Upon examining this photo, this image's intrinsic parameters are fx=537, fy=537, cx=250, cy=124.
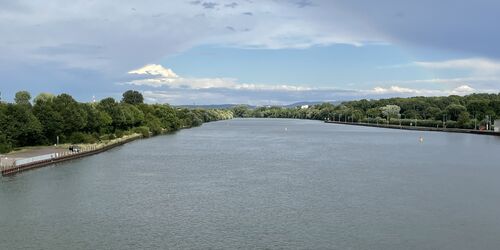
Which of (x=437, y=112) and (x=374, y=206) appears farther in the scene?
(x=437, y=112)

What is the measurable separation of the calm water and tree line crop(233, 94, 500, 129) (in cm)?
7509

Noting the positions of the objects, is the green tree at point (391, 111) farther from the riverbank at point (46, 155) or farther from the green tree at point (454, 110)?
the riverbank at point (46, 155)

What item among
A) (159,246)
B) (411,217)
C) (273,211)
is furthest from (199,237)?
(411,217)

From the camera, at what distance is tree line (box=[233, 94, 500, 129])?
115250 mm

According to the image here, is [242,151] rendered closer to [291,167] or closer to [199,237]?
[291,167]

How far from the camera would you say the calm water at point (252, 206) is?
20.4 meters

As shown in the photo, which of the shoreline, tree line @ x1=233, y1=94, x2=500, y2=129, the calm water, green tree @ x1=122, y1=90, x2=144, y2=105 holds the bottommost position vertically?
the calm water

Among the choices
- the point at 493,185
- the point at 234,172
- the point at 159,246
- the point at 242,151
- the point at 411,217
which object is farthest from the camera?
the point at 242,151

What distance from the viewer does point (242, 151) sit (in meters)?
57.7

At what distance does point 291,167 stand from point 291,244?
22.7m

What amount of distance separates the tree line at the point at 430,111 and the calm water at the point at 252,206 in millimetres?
75087

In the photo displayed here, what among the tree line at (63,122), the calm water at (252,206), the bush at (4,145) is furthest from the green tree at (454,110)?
the bush at (4,145)

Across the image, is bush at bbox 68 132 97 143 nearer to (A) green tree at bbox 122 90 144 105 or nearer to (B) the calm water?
(B) the calm water

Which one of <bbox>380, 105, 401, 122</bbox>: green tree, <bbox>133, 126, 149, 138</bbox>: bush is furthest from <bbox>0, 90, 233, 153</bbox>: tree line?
<bbox>380, 105, 401, 122</bbox>: green tree
